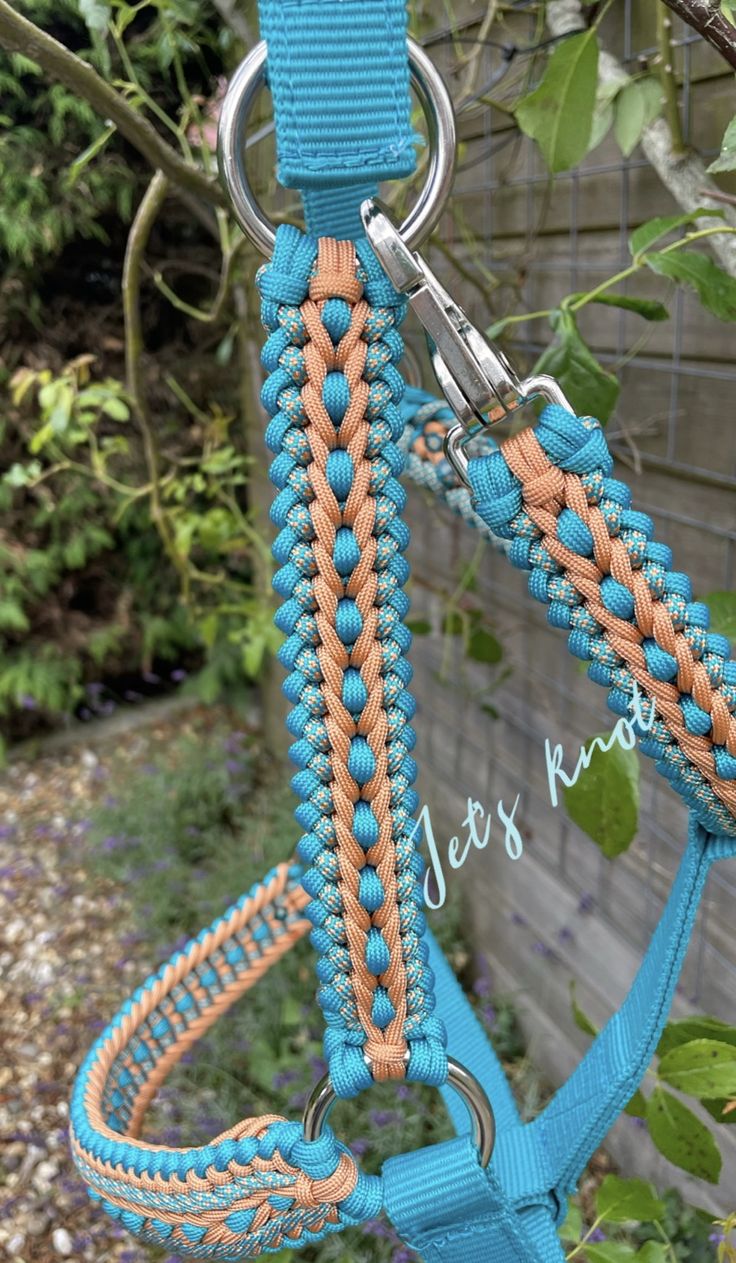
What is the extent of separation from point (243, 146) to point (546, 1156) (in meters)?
0.49

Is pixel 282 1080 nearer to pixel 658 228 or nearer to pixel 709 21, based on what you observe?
pixel 658 228

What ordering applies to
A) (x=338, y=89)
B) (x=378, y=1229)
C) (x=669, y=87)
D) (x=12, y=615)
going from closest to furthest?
(x=338, y=89), (x=669, y=87), (x=378, y=1229), (x=12, y=615)

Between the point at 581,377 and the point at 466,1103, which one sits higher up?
the point at 581,377

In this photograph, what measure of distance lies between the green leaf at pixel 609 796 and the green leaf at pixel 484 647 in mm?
566

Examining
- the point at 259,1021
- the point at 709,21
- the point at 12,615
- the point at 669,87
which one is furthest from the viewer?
the point at 12,615

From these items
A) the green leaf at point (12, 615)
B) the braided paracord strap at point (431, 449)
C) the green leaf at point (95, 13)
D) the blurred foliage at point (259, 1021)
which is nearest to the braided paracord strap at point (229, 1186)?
the blurred foliage at point (259, 1021)

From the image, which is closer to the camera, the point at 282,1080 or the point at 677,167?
the point at 677,167

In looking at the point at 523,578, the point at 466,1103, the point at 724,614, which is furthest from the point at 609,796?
the point at 523,578

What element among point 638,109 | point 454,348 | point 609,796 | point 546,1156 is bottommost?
point 546,1156

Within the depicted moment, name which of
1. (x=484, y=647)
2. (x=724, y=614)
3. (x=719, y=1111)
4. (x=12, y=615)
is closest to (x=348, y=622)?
(x=724, y=614)

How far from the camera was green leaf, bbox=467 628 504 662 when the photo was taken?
3.85ft

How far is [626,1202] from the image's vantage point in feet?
1.87

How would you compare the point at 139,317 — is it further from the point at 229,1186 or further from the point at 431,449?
the point at 229,1186

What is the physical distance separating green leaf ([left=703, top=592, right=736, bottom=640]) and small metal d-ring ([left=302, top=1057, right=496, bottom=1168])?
30 cm
